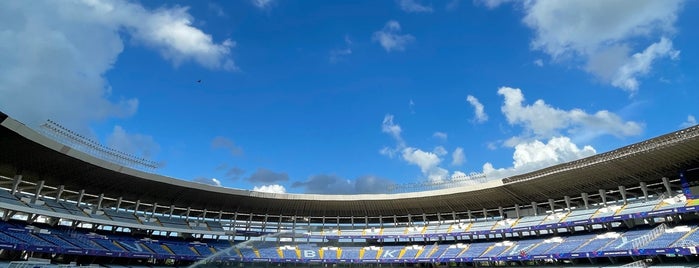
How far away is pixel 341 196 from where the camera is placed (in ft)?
196

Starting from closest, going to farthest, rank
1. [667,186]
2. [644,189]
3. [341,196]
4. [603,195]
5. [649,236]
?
[649,236]
[667,186]
[644,189]
[603,195]
[341,196]

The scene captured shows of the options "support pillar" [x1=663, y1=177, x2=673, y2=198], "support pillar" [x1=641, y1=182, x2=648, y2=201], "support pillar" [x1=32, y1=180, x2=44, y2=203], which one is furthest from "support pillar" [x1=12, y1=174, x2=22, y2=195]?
"support pillar" [x1=663, y1=177, x2=673, y2=198]

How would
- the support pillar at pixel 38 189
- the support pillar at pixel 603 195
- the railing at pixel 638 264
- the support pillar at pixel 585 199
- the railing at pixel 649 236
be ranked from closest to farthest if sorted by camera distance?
the railing at pixel 638 264
the railing at pixel 649 236
the support pillar at pixel 38 189
the support pillar at pixel 603 195
the support pillar at pixel 585 199

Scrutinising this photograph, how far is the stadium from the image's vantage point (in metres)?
40.1

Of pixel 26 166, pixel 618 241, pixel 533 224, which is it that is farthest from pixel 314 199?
pixel 618 241

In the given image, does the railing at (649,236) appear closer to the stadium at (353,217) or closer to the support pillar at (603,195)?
the stadium at (353,217)

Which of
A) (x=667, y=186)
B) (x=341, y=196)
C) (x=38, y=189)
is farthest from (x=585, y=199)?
(x=38, y=189)

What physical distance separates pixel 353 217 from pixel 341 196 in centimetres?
852

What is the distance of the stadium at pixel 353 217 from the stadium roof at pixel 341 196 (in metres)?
0.16

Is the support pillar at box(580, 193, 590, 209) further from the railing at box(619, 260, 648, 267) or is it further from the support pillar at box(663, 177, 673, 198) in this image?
the railing at box(619, 260, 648, 267)

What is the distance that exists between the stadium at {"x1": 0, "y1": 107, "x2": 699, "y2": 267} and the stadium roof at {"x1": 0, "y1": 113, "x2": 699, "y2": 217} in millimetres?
157

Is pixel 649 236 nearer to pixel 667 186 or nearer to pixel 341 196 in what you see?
pixel 667 186

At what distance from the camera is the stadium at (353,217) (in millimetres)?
40062

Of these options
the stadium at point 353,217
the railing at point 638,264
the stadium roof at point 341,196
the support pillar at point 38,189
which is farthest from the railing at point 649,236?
the support pillar at point 38,189
